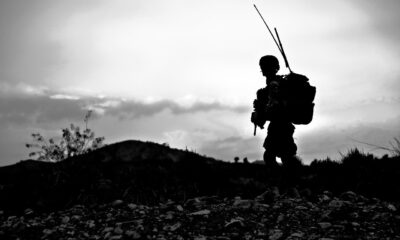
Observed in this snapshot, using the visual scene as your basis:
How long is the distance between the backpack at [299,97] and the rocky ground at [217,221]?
1542 mm

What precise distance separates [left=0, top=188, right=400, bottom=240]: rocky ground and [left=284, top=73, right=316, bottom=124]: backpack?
1542 mm

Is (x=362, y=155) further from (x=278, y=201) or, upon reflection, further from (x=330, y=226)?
(x=330, y=226)

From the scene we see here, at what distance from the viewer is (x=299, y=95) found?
6789 millimetres

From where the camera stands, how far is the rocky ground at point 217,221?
5.59 meters

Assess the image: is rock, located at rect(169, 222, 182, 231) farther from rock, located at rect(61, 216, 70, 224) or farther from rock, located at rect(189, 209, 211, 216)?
rock, located at rect(61, 216, 70, 224)

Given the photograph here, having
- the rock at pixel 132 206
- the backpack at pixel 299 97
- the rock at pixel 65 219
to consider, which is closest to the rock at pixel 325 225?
the backpack at pixel 299 97

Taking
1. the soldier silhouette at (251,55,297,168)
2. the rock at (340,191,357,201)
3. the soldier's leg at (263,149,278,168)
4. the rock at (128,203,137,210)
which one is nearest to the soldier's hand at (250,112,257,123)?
the soldier silhouette at (251,55,297,168)

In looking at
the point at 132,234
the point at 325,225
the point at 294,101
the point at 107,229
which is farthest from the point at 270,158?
the point at 107,229

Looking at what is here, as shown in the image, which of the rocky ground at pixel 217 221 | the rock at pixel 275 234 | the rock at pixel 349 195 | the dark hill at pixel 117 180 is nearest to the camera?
the rock at pixel 275 234

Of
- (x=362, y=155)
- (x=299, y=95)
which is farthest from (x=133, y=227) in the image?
(x=362, y=155)

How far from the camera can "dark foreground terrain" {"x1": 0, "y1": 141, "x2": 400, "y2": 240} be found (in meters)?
5.78

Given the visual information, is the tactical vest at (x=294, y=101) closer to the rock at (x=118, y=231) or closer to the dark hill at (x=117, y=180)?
the dark hill at (x=117, y=180)

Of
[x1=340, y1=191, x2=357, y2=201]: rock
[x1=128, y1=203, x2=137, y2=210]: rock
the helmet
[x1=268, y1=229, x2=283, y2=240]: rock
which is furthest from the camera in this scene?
[x1=340, y1=191, x2=357, y2=201]: rock

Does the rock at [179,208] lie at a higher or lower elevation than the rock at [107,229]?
higher
